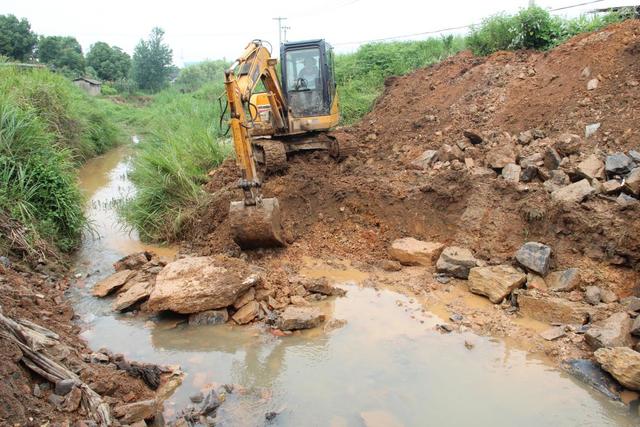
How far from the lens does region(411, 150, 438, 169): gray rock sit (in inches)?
341

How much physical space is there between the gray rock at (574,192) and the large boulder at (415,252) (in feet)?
5.22

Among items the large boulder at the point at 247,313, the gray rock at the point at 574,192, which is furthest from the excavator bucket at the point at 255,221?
the gray rock at the point at 574,192

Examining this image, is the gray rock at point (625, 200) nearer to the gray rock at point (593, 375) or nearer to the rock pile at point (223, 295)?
the gray rock at point (593, 375)

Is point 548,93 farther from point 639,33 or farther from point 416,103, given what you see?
point 416,103

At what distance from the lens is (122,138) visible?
18922mm

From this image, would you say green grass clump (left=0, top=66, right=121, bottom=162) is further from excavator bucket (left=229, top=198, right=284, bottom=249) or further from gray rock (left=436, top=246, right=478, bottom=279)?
gray rock (left=436, top=246, right=478, bottom=279)

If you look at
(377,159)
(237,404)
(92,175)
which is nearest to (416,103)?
(377,159)

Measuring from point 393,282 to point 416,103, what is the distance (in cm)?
689

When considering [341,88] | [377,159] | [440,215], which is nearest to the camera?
[440,215]

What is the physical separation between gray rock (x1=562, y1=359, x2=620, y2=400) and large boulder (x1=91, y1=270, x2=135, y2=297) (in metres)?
5.14

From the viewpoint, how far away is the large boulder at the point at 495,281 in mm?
5961

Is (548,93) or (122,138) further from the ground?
(548,93)

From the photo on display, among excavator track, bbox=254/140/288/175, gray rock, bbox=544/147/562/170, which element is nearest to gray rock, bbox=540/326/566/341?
gray rock, bbox=544/147/562/170

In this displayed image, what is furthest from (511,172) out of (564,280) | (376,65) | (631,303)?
(376,65)
